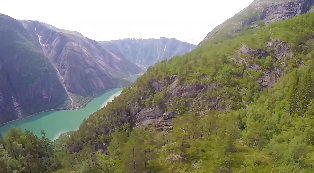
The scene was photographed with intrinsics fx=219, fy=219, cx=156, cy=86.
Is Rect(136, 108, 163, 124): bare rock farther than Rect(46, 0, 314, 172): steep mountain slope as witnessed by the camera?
Yes

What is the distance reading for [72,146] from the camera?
13288 cm

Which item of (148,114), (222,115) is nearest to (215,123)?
(222,115)

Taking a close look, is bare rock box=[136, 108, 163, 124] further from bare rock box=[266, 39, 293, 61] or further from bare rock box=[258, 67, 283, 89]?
bare rock box=[266, 39, 293, 61]

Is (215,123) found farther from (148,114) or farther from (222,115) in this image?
(148,114)

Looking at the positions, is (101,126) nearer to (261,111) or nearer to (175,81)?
(175,81)

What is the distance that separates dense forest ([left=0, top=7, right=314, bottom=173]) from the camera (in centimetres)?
5762

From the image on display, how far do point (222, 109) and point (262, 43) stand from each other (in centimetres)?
5793

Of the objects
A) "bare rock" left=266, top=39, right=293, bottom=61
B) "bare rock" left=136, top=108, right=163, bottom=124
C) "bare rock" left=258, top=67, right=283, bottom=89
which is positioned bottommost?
"bare rock" left=136, top=108, right=163, bottom=124

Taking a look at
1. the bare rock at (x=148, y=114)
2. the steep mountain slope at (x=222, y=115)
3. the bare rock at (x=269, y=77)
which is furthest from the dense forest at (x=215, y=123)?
the bare rock at (x=148, y=114)

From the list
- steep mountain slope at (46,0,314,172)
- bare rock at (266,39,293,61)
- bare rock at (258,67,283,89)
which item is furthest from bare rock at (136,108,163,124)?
bare rock at (266,39,293,61)

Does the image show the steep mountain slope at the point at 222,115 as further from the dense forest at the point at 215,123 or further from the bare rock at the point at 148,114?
the bare rock at the point at 148,114

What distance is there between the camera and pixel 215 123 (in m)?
75.2

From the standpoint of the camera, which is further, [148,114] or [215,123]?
[148,114]

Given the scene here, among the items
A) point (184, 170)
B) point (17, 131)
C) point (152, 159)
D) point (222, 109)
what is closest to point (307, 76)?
point (222, 109)
